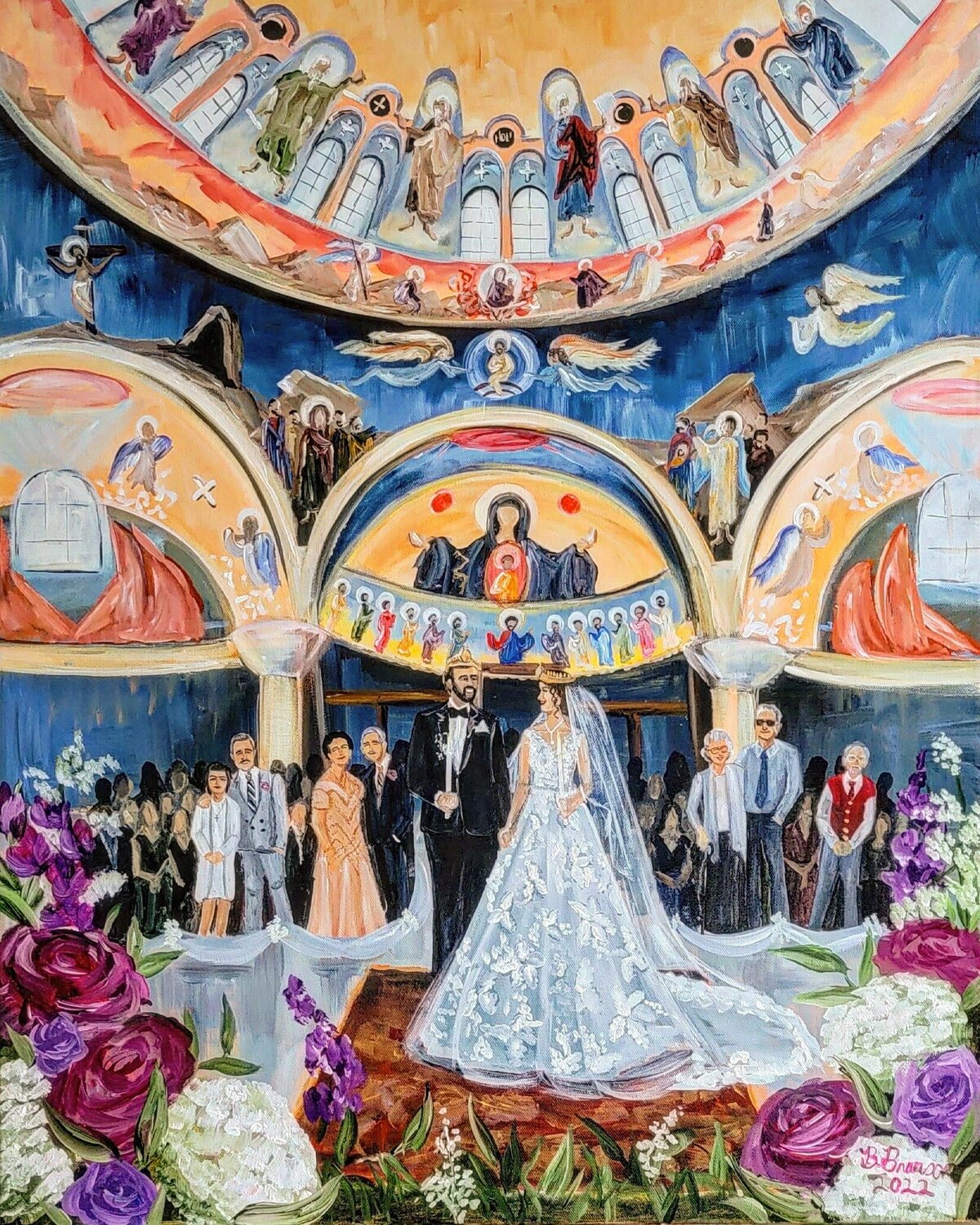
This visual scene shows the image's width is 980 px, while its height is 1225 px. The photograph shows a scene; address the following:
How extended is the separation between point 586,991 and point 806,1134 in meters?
1.61

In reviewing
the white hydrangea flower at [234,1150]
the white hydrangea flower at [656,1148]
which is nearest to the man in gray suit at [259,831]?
the white hydrangea flower at [234,1150]

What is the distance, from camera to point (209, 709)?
31.5 feet

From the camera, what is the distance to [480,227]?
997 centimetres

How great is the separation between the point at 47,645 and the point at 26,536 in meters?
0.72

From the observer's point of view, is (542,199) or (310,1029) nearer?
(310,1029)

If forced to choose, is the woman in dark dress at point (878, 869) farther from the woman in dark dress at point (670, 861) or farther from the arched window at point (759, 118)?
the arched window at point (759, 118)

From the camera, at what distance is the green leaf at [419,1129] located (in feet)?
30.2

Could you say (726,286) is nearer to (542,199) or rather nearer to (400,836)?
(542,199)

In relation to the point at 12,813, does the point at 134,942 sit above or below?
below

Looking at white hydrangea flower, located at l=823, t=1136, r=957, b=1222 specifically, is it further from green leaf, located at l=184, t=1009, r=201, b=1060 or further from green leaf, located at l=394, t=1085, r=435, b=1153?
green leaf, located at l=184, t=1009, r=201, b=1060

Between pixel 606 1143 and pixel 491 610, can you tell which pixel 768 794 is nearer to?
pixel 491 610

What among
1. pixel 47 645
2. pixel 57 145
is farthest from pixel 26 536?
pixel 57 145

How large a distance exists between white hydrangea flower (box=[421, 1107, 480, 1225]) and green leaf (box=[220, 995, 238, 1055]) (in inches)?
56.0

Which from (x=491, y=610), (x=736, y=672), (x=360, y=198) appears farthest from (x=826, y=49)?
(x=491, y=610)
